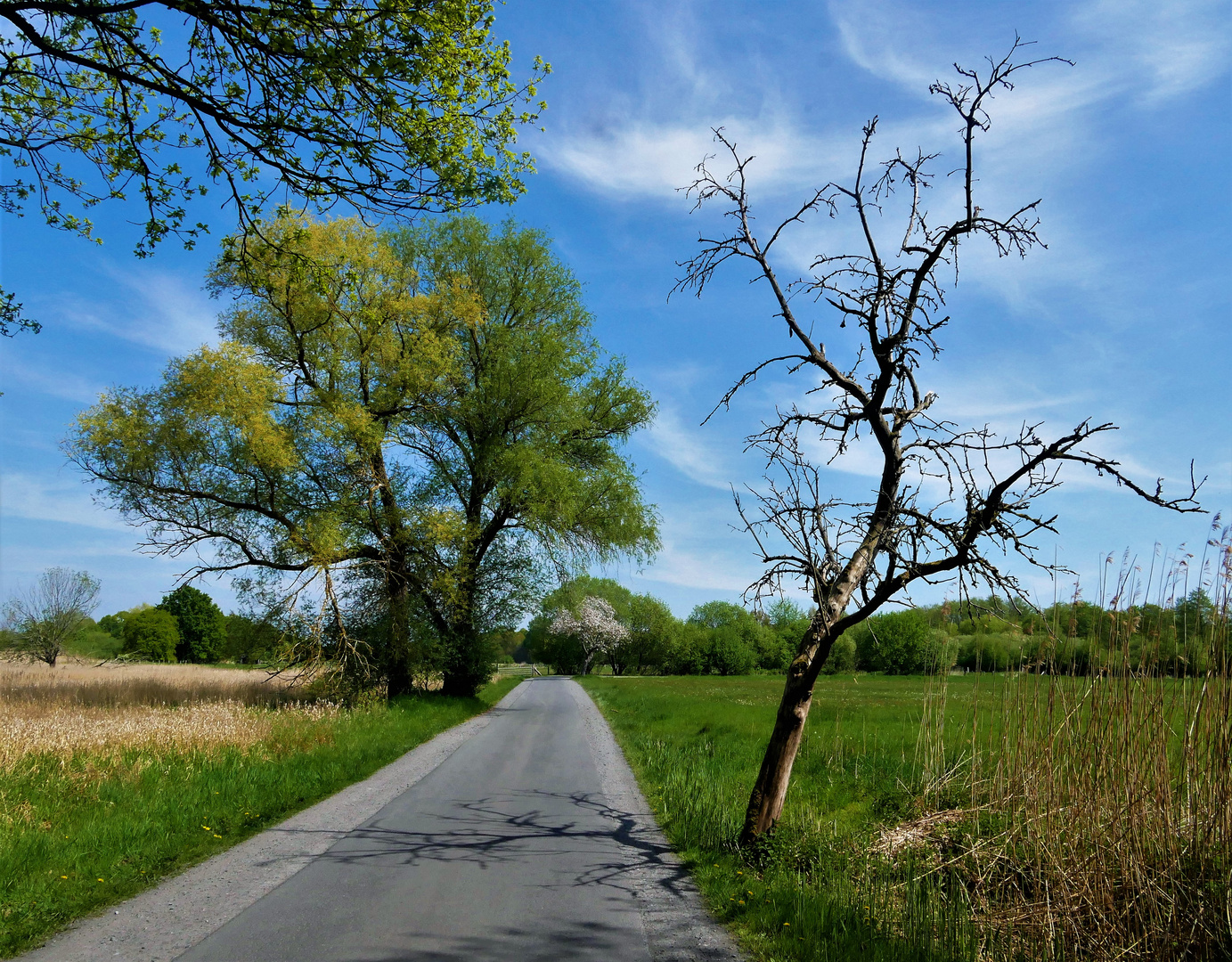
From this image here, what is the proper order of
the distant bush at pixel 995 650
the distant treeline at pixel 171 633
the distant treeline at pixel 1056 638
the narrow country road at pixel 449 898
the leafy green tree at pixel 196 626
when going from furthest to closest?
the leafy green tree at pixel 196 626 → the distant treeline at pixel 171 633 → the distant bush at pixel 995 650 → the distant treeline at pixel 1056 638 → the narrow country road at pixel 449 898

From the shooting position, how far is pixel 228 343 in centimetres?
2055

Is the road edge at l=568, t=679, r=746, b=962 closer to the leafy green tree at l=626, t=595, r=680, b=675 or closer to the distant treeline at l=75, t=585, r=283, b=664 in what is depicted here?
the distant treeline at l=75, t=585, r=283, b=664

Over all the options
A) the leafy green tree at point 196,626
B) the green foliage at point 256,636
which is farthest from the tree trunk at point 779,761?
the leafy green tree at point 196,626

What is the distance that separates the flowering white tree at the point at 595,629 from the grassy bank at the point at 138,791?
72522mm

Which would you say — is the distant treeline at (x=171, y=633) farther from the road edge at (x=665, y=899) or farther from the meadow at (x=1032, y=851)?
the meadow at (x=1032, y=851)

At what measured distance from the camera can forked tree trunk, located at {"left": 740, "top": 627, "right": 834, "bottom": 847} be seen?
7.04 m

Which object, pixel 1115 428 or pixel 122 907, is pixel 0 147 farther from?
pixel 1115 428

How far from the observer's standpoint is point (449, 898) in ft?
19.1

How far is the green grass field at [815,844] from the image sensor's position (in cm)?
498

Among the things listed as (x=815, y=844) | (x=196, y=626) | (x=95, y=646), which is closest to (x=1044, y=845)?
(x=815, y=844)

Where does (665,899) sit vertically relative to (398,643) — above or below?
below

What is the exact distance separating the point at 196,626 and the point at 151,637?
9.72 m

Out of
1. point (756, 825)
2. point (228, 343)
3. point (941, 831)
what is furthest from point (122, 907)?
point (228, 343)

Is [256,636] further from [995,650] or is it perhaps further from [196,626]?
[196,626]
